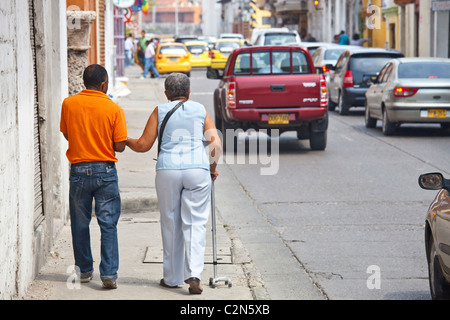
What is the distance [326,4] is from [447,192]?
61.0m

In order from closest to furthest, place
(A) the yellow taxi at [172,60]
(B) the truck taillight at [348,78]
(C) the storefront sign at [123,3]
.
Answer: (B) the truck taillight at [348,78] < (C) the storefront sign at [123,3] < (A) the yellow taxi at [172,60]

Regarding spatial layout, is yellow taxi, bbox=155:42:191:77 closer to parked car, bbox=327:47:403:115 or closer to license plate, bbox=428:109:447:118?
parked car, bbox=327:47:403:115

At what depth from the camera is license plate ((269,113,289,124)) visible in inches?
668

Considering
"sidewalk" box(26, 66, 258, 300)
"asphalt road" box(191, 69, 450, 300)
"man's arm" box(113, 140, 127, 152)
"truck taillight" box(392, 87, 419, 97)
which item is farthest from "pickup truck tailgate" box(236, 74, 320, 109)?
"man's arm" box(113, 140, 127, 152)

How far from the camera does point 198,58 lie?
2168 inches

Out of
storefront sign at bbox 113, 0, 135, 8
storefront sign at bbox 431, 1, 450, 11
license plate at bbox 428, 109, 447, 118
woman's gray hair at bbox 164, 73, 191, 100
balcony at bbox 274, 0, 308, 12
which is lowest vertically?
license plate at bbox 428, 109, 447, 118

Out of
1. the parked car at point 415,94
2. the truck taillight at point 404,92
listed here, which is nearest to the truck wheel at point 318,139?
the parked car at point 415,94

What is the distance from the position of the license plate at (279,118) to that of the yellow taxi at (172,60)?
2997 cm

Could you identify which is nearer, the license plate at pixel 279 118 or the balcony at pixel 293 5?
the license plate at pixel 279 118

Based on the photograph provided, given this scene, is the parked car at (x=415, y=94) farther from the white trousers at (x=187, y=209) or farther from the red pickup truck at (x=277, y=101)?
the white trousers at (x=187, y=209)

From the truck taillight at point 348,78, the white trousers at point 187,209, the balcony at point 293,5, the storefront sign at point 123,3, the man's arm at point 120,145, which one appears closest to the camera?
the white trousers at point 187,209

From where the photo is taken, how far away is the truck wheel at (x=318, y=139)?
1744 centimetres

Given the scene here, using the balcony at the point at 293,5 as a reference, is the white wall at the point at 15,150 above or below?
below

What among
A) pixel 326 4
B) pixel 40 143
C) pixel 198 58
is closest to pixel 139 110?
pixel 40 143
